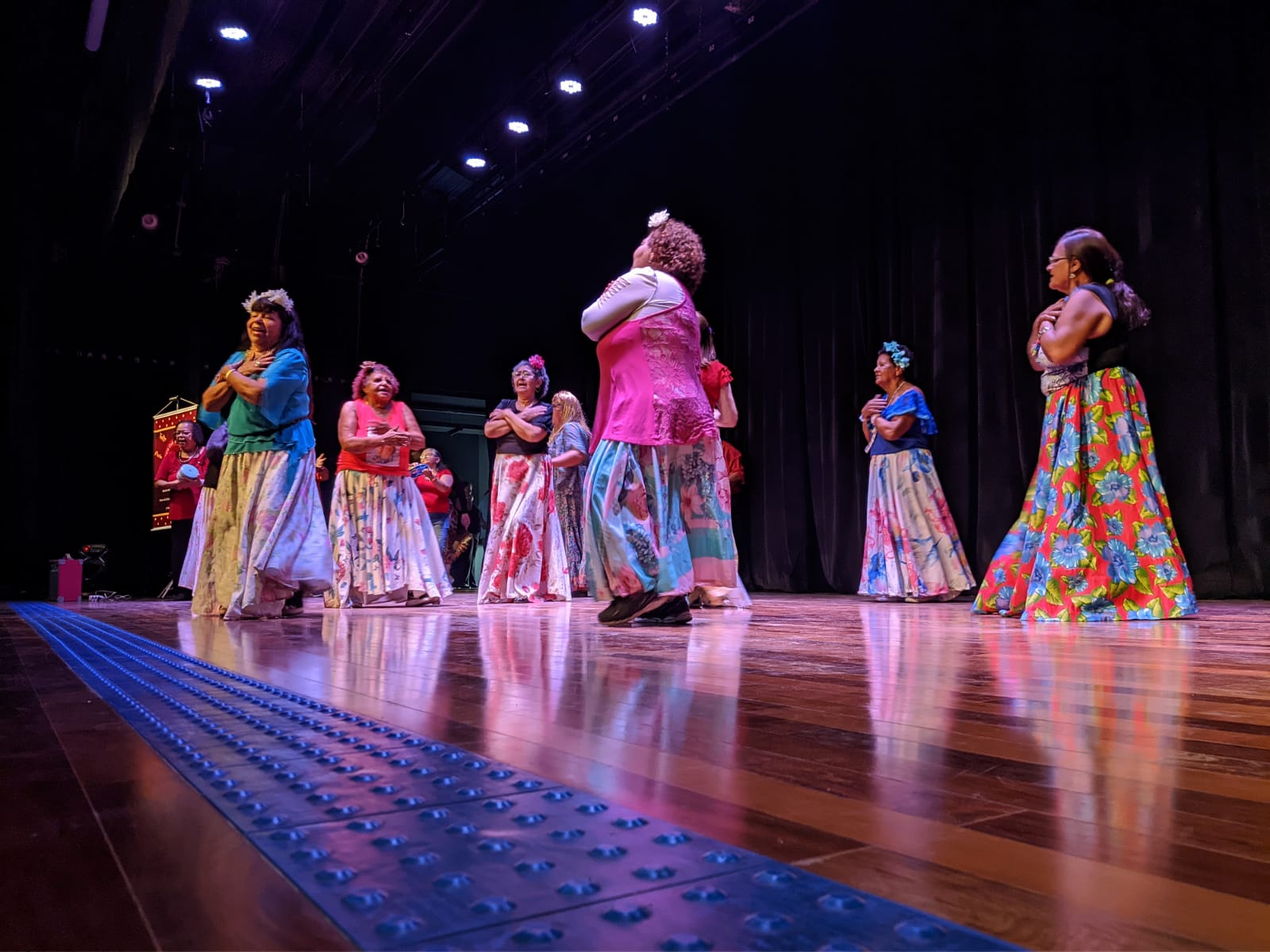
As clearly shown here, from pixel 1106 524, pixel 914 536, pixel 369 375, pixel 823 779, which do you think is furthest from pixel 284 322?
pixel 914 536

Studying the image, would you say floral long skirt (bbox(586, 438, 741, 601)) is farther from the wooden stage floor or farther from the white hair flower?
the white hair flower

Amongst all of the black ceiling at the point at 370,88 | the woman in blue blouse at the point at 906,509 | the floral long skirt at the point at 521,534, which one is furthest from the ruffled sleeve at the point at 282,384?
the woman in blue blouse at the point at 906,509

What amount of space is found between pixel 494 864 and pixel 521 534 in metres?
6.20

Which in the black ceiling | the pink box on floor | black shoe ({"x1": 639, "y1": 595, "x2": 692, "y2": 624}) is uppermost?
the black ceiling

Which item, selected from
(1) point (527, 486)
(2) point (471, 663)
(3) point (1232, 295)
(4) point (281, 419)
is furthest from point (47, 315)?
(3) point (1232, 295)

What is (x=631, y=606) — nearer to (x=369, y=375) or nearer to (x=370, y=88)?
(x=369, y=375)

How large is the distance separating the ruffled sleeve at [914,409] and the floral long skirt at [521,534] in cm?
269

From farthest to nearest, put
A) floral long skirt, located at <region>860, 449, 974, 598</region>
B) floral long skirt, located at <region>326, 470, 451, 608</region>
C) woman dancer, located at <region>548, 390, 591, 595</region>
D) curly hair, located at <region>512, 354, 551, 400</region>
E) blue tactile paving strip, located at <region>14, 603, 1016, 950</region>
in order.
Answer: woman dancer, located at <region>548, 390, 591, 595</region> < curly hair, located at <region>512, 354, 551, 400</region> < floral long skirt, located at <region>860, 449, 974, 598</region> < floral long skirt, located at <region>326, 470, 451, 608</region> < blue tactile paving strip, located at <region>14, 603, 1016, 950</region>

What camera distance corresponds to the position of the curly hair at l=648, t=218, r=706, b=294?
3553 mm

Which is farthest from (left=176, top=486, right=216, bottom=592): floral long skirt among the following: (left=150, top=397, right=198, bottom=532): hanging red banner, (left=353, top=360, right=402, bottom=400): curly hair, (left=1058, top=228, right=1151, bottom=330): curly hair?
(left=1058, top=228, right=1151, bottom=330): curly hair

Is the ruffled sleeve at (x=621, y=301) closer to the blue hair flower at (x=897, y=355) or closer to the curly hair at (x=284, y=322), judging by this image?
the curly hair at (x=284, y=322)

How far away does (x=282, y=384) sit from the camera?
423cm

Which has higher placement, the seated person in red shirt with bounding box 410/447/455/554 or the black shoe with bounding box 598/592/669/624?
the seated person in red shirt with bounding box 410/447/455/554

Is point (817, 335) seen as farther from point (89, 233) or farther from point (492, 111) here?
point (89, 233)
